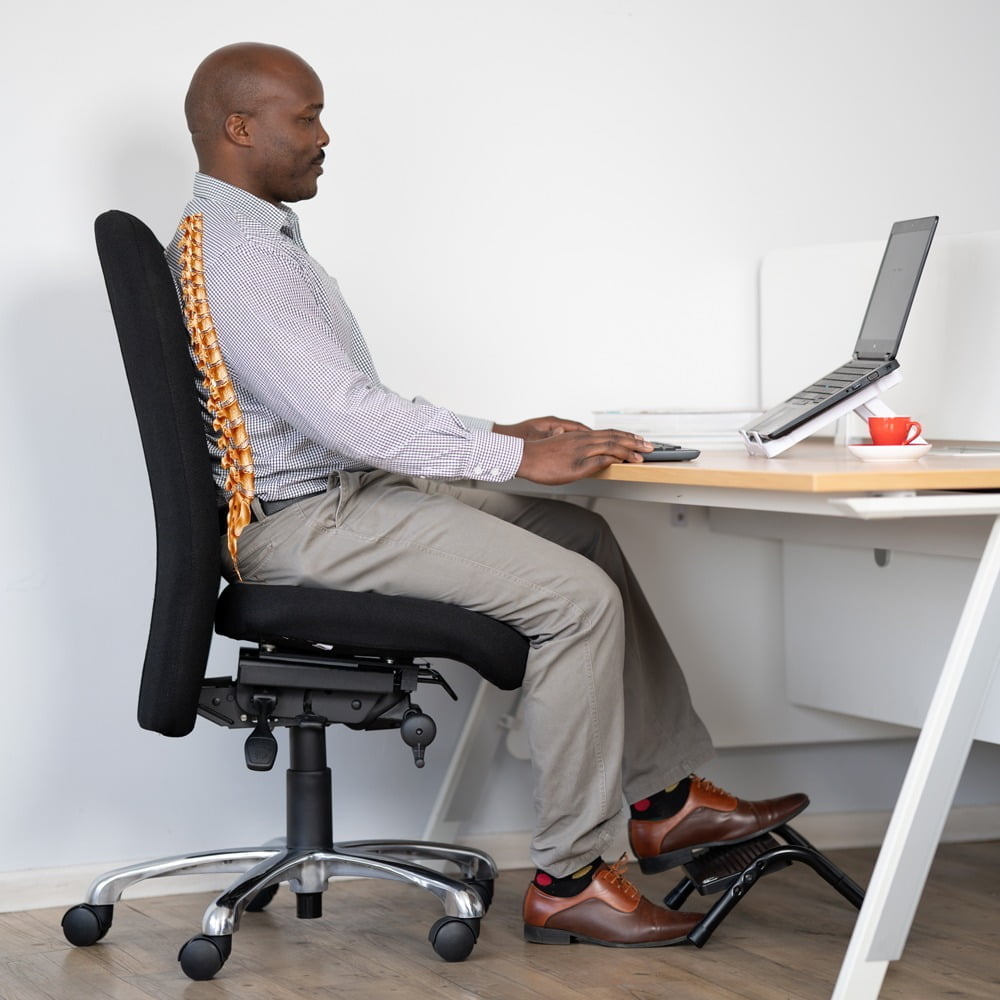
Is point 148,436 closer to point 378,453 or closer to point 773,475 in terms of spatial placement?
point 378,453

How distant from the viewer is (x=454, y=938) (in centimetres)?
202

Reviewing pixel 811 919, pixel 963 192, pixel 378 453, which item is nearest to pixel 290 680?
pixel 378 453

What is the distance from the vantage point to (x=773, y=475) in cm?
164

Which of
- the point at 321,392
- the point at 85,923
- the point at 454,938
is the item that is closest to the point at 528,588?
the point at 321,392

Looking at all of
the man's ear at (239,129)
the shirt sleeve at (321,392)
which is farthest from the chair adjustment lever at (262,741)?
the man's ear at (239,129)

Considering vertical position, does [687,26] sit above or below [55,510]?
above

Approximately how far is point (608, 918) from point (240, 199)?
3.82ft

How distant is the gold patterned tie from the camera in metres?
1.98

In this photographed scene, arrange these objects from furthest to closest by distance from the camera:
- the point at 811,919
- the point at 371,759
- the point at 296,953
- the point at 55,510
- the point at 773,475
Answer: the point at 371,759
the point at 55,510
the point at 811,919
the point at 296,953
the point at 773,475

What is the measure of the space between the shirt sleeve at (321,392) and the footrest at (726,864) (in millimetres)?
685

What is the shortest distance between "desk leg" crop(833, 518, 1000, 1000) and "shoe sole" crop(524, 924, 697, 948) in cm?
46

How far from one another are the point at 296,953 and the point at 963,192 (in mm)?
1983

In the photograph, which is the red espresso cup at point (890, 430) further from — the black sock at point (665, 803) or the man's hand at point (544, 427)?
the black sock at point (665, 803)


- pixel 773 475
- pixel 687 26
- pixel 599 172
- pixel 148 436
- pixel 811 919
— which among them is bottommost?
pixel 811 919
